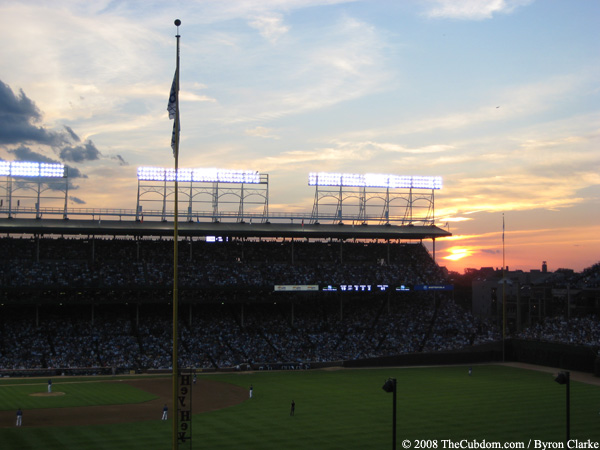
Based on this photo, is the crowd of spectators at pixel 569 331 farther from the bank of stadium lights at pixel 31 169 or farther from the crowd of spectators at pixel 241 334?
the bank of stadium lights at pixel 31 169

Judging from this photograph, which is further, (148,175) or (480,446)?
(148,175)

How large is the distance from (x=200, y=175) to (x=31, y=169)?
18.7 m

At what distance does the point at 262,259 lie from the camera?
3164 inches

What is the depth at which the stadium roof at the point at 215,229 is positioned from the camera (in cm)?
7100

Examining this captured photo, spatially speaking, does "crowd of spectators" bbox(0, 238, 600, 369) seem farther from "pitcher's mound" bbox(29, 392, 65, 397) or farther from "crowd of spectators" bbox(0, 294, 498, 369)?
"pitcher's mound" bbox(29, 392, 65, 397)

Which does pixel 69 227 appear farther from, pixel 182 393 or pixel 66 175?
pixel 182 393

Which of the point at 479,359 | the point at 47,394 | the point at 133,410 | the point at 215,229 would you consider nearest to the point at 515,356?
the point at 479,359

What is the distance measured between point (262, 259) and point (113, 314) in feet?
63.4

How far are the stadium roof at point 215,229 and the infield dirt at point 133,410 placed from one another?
76.3 feet

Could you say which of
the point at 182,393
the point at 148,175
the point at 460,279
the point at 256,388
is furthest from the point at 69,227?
the point at 460,279

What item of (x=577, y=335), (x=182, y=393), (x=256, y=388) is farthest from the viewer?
(x=577, y=335)

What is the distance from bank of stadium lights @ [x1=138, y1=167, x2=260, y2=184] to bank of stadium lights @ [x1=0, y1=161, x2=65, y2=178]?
29.5 feet

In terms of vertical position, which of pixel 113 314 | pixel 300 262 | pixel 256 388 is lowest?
pixel 256 388

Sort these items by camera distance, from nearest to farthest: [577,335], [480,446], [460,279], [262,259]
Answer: [480,446] < [577,335] < [262,259] < [460,279]
